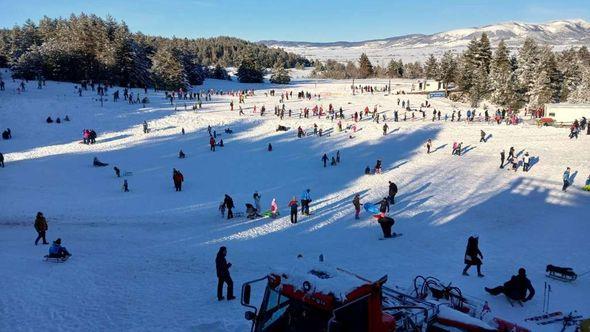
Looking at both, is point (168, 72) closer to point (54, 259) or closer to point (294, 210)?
point (294, 210)

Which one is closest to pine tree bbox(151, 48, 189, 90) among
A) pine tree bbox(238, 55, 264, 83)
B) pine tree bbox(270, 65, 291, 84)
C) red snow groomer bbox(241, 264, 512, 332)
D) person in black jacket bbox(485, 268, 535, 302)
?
pine tree bbox(238, 55, 264, 83)

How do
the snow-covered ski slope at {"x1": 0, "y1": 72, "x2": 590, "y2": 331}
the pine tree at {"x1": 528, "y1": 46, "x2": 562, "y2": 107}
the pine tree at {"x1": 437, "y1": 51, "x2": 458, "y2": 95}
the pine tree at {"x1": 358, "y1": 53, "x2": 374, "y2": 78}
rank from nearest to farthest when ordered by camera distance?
1. the snow-covered ski slope at {"x1": 0, "y1": 72, "x2": 590, "y2": 331}
2. the pine tree at {"x1": 528, "y1": 46, "x2": 562, "y2": 107}
3. the pine tree at {"x1": 437, "y1": 51, "x2": 458, "y2": 95}
4. the pine tree at {"x1": 358, "y1": 53, "x2": 374, "y2": 78}

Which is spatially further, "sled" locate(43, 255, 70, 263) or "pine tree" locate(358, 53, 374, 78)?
"pine tree" locate(358, 53, 374, 78)

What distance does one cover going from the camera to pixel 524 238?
17391 mm

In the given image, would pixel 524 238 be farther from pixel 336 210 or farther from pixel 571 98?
pixel 571 98

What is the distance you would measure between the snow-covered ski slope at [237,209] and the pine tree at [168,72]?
82.6 feet

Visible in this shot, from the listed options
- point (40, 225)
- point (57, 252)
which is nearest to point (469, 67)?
point (40, 225)

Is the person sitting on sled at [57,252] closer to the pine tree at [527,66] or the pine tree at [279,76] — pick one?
the pine tree at [527,66]

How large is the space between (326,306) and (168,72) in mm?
71169

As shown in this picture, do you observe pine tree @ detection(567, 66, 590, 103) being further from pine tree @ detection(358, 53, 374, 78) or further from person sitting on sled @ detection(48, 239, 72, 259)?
pine tree @ detection(358, 53, 374, 78)

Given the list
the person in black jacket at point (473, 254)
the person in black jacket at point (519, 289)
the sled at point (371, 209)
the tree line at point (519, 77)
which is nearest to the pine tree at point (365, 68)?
the tree line at point (519, 77)

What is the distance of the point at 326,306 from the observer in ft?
18.5

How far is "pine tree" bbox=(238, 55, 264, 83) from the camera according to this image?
94750mm

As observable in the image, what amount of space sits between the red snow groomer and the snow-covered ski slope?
354cm
